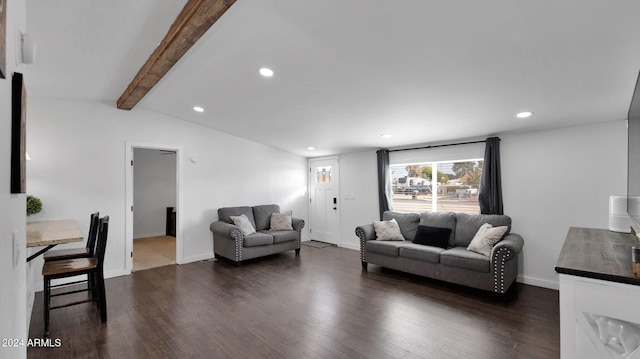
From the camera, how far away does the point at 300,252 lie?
18.9 ft

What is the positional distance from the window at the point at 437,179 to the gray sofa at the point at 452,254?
1.47 feet

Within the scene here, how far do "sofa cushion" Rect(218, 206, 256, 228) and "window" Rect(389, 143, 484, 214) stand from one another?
2882 mm

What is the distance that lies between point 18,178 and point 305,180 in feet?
20.2

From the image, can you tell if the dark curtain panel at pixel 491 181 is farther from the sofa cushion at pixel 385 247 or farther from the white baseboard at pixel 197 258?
the white baseboard at pixel 197 258

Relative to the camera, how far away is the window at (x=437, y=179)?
4.52 meters

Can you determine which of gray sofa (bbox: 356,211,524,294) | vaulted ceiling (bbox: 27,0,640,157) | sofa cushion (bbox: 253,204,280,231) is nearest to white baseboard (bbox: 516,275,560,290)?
gray sofa (bbox: 356,211,524,294)

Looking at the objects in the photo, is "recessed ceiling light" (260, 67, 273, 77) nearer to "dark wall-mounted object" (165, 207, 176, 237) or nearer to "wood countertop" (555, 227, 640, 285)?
"wood countertop" (555, 227, 640, 285)

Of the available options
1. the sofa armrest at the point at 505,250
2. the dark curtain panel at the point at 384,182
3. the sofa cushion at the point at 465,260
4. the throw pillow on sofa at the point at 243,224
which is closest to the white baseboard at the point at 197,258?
the throw pillow on sofa at the point at 243,224

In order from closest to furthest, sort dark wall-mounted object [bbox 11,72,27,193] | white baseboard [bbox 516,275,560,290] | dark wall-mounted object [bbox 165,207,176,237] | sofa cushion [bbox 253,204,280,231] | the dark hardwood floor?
dark wall-mounted object [bbox 11,72,27,193], the dark hardwood floor, white baseboard [bbox 516,275,560,290], sofa cushion [bbox 253,204,280,231], dark wall-mounted object [bbox 165,207,176,237]

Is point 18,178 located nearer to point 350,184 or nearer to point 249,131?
point 249,131

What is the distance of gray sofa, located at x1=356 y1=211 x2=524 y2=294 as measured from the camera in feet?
10.8

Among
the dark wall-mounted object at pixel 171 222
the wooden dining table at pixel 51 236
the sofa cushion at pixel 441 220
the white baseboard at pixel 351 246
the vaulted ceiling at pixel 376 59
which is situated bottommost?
the white baseboard at pixel 351 246

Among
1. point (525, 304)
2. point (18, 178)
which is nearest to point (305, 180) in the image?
point (525, 304)

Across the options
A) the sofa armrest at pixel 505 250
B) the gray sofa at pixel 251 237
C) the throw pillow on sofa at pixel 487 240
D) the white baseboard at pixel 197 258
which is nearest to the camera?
the sofa armrest at pixel 505 250
